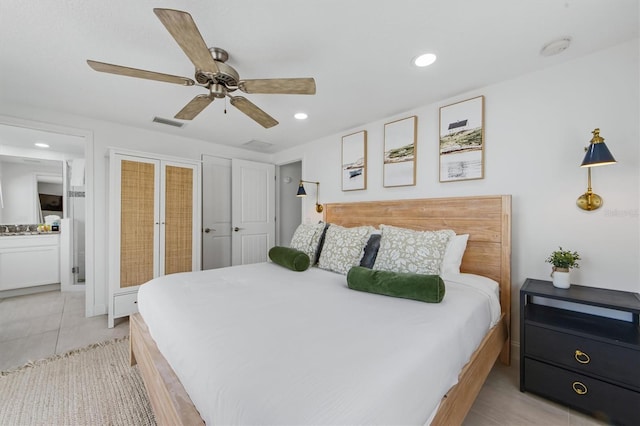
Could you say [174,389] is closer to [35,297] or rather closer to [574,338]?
[574,338]

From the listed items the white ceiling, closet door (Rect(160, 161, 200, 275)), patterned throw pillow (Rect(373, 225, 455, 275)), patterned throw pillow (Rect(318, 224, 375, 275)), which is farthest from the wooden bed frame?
closet door (Rect(160, 161, 200, 275))

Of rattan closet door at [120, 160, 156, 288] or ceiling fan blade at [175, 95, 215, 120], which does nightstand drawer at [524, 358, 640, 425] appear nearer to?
ceiling fan blade at [175, 95, 215, 120]

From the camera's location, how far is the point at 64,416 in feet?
5.06

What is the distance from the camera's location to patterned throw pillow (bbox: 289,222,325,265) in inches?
105

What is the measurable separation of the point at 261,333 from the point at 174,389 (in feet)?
Result: 1.39

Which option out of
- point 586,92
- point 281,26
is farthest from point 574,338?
point 281,26

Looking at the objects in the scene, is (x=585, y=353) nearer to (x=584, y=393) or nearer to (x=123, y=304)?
(x=584, y=393)

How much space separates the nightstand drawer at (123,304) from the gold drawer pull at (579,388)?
396 cm

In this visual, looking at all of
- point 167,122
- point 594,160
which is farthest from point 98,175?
point 594,160

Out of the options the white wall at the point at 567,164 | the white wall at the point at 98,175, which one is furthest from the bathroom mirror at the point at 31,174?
the white wall at the point at 567,164

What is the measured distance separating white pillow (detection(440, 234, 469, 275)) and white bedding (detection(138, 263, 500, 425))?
0.79ft

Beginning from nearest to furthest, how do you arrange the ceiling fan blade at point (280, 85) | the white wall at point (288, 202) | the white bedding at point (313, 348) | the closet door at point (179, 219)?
the white bedding at point (313, 348)
the ceiling fan blade at point (280, 85)
the closet door at point (179, 219)
the white wall at point (288, 202)

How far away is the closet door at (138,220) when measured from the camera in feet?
9.61

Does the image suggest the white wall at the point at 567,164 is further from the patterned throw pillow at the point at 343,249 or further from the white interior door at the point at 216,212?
the white interior door at the point at 216,212
